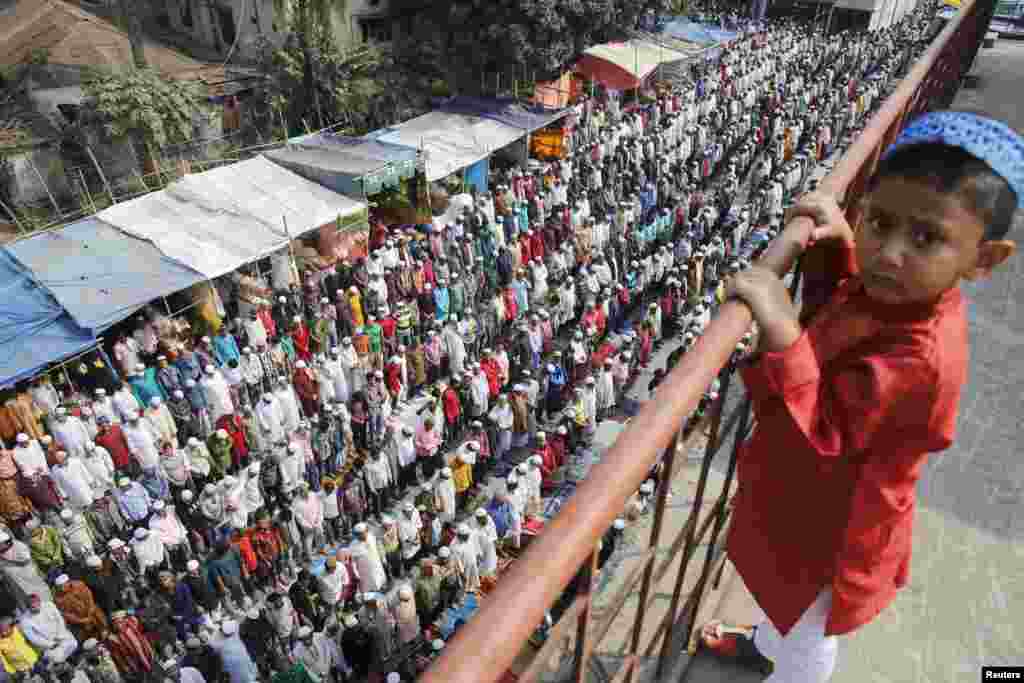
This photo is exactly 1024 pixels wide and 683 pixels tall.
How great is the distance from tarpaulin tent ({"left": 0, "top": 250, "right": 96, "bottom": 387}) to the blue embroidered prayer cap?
985 centimetres

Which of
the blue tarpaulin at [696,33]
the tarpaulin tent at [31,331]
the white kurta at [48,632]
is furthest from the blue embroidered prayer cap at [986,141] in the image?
the blue tarpaulin at [696,33]

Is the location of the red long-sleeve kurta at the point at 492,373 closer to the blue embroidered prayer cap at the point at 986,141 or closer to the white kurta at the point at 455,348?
the white kurta at the point at 455,348

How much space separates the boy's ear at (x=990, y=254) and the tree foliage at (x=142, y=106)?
1708 cm

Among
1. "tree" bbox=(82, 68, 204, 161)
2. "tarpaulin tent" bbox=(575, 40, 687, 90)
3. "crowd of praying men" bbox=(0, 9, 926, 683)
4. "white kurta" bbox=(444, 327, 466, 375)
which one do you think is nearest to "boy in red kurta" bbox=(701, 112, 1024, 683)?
"crowd of praying men" bbox=(0, 9, 926, 683)

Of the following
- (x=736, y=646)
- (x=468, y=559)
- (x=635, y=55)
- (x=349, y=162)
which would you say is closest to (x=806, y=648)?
(x=736, y=646)

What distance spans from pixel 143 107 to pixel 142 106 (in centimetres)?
3

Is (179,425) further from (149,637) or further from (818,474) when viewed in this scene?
(818,474)

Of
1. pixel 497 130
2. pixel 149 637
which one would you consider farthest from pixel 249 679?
pixel 497 130

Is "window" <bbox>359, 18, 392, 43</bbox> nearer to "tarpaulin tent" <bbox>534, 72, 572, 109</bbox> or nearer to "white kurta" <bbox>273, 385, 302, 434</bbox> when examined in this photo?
"tarpaulin tent" <bbox>534, 72, 572, 109</bbox>

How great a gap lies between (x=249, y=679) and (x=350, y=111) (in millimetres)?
15471

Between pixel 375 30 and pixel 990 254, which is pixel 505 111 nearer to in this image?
pixel 375 30

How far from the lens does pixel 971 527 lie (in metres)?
2.80

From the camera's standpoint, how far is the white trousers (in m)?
1.66

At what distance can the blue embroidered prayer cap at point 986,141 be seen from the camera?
1.13 meters
